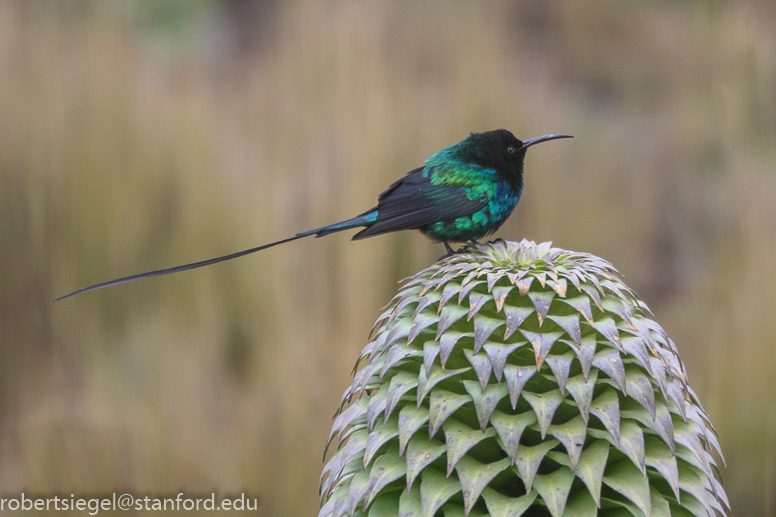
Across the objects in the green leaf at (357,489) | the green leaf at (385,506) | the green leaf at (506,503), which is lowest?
the green leaf at (385,506)

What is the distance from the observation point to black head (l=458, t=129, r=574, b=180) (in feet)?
3.11

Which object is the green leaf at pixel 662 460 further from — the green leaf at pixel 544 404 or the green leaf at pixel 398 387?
the green leaf at pixel 398 387

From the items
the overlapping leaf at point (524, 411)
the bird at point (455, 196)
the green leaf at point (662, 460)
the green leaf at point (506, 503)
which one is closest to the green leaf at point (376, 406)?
the overlapping leaf at point (524, 411)

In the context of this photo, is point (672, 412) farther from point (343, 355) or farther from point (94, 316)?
point (94, 316)

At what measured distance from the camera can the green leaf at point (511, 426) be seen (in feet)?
1.33

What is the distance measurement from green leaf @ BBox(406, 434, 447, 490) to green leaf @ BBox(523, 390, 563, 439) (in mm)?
74

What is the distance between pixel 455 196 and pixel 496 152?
0.44 ft

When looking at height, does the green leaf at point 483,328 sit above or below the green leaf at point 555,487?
above

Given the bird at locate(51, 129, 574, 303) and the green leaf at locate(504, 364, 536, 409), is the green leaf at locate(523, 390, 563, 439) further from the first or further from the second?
the bird at locate(51, 129, 574, 303)

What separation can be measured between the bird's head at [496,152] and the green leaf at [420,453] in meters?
0.58

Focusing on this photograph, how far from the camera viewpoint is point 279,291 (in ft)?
3.84

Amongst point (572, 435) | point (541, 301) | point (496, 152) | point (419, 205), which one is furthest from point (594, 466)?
point (496, 152)

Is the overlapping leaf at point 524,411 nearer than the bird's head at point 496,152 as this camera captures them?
Yes

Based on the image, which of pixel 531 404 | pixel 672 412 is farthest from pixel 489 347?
pixel 672 412
